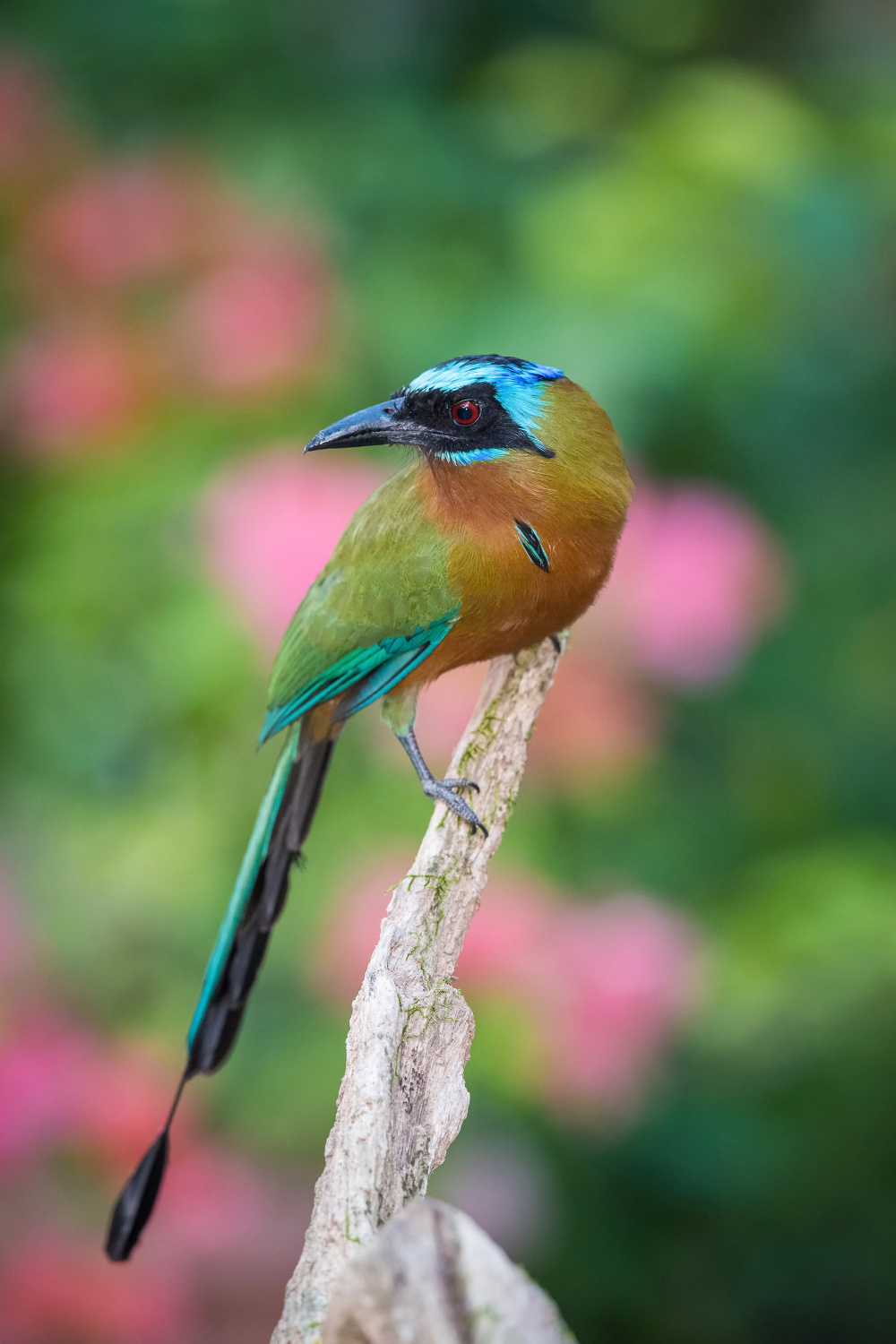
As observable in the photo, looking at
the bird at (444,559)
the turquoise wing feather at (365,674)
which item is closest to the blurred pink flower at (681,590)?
the bird at (444,559)

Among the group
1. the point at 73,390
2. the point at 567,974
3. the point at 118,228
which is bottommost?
the point at 567,974

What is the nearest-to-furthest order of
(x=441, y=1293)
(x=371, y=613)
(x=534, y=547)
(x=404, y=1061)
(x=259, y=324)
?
(x=441, y=1293) → (x=404, y=1061) → (x=534, y=547) → (x=371, y=613) → (x=259, y=324)

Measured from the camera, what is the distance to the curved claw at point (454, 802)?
1.96 meters

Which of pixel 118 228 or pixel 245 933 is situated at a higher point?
pixel 118 228

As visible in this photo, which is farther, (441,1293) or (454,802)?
(454,802)

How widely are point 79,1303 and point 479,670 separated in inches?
53.3

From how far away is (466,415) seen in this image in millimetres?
2158

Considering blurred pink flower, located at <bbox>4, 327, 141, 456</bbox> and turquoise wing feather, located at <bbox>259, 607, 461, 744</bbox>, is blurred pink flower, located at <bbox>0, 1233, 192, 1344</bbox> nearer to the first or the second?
turquoise wing feather, located at <bbox>259, 607, 461, 744</bbox>

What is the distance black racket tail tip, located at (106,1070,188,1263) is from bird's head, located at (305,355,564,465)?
3.46ft

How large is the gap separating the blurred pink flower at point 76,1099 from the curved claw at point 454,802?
0.88m

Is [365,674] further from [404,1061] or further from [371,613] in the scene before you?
[404,1061]

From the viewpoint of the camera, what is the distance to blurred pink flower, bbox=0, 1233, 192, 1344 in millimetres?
2387

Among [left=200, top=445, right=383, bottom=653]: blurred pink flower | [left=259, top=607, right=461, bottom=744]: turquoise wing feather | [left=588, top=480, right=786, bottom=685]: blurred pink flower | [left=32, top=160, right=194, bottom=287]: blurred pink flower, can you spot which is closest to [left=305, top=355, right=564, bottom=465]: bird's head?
[left=259, top=607, right=461, bottom=744]: turquoise wing feather

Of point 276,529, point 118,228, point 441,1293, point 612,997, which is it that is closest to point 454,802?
point 612,997
